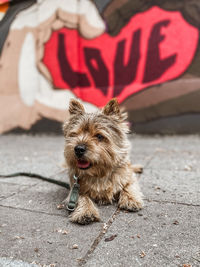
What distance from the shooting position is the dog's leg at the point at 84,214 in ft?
8.07

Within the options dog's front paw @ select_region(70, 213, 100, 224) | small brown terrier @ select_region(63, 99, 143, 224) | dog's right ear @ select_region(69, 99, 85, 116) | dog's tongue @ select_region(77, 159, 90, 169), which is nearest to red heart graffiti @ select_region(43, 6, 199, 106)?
dog's right ear @ select_region(69, 99, 85, 116)

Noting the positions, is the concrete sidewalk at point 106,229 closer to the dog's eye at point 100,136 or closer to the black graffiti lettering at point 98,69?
the dog's eye at point 100,136

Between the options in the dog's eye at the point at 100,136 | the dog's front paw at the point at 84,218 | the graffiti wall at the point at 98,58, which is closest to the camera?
the dog's front paw at the point at 84,218

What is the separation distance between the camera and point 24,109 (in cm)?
1025

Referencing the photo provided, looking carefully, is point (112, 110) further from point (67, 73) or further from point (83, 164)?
point (67, 73)

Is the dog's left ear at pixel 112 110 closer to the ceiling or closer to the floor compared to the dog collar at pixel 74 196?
closer to the ceiling

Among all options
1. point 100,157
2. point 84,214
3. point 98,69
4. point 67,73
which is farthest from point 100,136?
point 67,73

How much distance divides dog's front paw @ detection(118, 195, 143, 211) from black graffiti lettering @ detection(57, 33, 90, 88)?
694 cm

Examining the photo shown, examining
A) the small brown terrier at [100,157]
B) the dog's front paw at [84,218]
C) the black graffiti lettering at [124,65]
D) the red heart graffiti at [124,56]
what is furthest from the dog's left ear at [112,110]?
the black graffiti lettering at [124,65]

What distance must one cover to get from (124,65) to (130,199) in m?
6.74

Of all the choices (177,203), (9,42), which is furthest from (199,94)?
(9,42)

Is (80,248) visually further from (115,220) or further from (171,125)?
(171,125)

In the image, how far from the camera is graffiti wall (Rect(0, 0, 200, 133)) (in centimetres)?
820

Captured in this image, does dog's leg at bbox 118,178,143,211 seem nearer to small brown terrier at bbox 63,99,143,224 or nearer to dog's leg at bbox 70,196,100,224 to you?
small brown terrier at bbox 63,99,143,224
